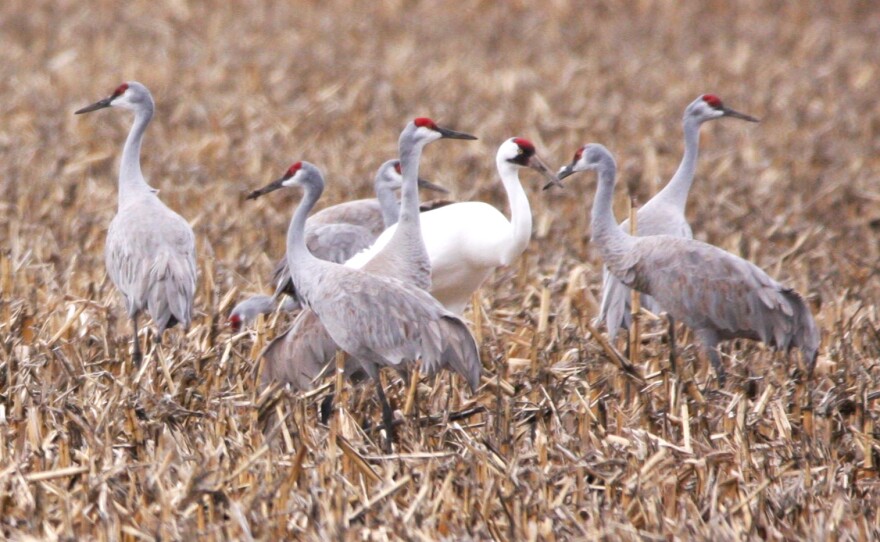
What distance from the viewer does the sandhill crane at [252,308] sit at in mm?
5402

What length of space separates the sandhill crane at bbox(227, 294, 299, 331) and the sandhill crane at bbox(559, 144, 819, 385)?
1.25 meters

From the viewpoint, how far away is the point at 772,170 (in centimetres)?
896

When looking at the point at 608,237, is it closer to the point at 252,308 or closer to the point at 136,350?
the point at 252,308

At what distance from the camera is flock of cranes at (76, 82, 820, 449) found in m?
4.52

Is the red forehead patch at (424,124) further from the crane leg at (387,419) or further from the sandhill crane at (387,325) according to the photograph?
the crane leg at (387,419)

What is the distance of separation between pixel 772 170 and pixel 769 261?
2356 mm

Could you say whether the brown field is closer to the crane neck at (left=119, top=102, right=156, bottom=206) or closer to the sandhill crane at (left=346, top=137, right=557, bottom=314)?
the sandhill crane at (left=346, top=137, right=557, bottom=314)

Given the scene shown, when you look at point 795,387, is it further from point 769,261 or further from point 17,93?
point 17,93

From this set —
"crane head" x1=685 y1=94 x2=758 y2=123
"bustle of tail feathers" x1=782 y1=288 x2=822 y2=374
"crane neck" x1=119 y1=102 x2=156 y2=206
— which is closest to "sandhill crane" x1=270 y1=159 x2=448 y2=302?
"crane neck" x1=119 y1=102 x2=156 y2=206

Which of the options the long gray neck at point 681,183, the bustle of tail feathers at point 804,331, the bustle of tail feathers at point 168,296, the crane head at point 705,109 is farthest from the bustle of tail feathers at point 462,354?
the crane head at point 705,109

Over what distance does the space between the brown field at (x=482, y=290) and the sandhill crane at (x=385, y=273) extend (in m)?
0.16

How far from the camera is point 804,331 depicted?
500 cm

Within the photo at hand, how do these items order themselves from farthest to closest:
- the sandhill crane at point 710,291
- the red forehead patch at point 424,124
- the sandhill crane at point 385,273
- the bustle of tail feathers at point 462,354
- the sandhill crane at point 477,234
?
the sandhill crane at point 477,234 < the red forehead patch at point 424,124 < the sandhill crane at point 710,291 < the sandhill crane at point 385,273 < the bustle of tail feathers at point 462,354

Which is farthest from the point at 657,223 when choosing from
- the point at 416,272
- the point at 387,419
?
the point at 387,419
